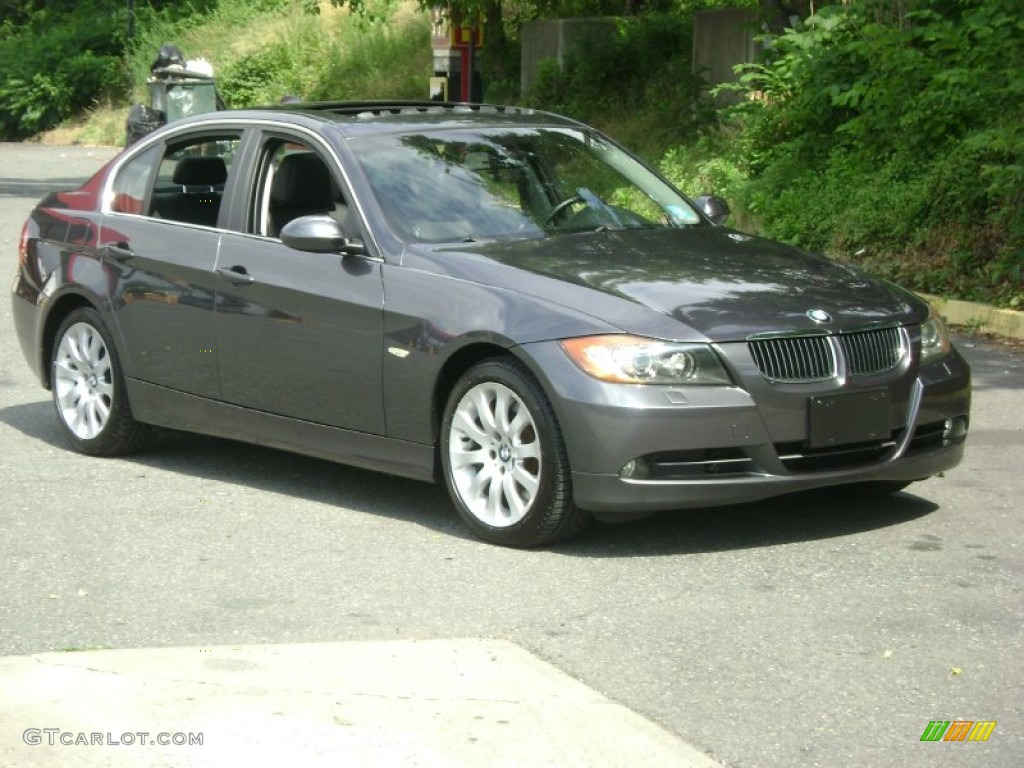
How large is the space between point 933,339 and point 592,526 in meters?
1.53

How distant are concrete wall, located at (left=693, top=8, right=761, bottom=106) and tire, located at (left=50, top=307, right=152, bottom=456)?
46.5 ft

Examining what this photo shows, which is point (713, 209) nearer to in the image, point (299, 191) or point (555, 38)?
point (299, 191)

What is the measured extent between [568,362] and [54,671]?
2.16 meters

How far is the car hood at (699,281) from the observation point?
21.6 ft

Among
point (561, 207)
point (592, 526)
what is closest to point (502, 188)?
point (561, 207)

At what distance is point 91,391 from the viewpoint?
870cm

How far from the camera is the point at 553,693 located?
5.13m

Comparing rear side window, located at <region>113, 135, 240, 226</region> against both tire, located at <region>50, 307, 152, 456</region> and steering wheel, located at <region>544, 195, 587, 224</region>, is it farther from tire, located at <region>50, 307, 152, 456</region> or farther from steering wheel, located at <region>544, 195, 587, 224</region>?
steering wheel, located at <region>544, 195, 587, 224</region>

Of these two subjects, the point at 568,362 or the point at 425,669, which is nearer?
the point at 425,669

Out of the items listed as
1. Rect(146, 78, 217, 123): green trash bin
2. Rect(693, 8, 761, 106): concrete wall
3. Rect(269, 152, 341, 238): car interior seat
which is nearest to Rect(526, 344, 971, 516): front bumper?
Rect(269, 152, 341, 238): car interior seat

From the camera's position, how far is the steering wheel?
25.4 ft

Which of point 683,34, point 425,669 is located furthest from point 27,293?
point 683,34

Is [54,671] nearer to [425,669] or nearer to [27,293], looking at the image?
[425,669]

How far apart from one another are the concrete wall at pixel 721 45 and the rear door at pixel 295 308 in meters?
14.4
